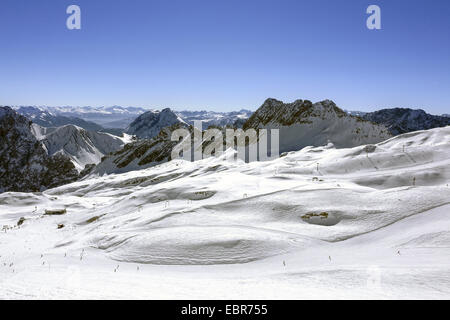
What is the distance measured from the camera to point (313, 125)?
78.1m

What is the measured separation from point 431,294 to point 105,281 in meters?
10.6

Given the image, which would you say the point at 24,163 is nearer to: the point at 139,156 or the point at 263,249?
the point at 139,156

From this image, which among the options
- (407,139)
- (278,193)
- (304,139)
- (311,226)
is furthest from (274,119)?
(311,226)

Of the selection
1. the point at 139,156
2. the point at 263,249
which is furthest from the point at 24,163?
the point at 263,249

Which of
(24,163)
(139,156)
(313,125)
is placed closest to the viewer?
(313,125)

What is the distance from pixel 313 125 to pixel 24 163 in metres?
193

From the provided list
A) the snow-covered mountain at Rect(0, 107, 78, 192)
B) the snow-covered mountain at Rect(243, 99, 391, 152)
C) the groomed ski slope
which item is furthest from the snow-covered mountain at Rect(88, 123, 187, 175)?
the groomed ski slope

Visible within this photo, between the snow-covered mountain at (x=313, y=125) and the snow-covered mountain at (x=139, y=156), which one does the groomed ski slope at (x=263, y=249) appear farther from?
the snow-covered mountain at (x=139, y=156)

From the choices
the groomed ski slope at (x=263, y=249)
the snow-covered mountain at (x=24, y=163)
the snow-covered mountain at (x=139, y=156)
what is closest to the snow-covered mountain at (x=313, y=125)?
the groomed ski slope at (x=263, y=249)

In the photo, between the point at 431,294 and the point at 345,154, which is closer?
the point at 431,294

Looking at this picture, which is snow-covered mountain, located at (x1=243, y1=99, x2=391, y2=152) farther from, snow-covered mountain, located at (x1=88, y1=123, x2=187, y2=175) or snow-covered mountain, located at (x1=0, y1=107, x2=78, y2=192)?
snow-covered mountain, located at (x1=0, y1=107, x2=78, y2=192)

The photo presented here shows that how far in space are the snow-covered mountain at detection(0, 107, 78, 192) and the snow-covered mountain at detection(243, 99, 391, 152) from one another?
13007 cm
